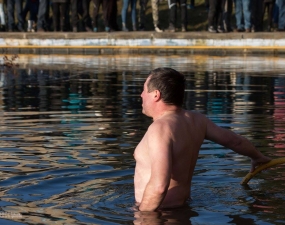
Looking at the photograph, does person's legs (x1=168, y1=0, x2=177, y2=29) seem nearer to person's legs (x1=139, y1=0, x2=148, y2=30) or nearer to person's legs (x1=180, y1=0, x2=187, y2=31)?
person's legs (x1=180, y1=0, x2=187, y2=31)

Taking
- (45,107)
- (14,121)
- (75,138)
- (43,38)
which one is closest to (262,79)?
(45,107)

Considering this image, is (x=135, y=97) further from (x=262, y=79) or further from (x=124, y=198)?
(x=124, y=198)

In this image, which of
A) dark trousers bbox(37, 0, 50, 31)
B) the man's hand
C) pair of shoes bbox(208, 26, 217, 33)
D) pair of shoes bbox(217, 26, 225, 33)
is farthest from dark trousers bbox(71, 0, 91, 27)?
the man's hand

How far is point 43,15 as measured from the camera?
27.6 meters

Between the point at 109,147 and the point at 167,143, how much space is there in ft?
11.6

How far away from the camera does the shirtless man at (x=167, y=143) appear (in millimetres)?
5688

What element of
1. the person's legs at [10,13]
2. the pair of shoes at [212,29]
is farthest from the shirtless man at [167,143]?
the person's legs at [10,13]

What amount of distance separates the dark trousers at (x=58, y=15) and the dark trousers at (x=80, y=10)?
1.07ft

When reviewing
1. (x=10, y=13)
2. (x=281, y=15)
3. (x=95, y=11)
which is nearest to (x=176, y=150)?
(x=281, y=15)

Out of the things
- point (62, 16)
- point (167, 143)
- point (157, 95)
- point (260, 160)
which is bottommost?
point (260, 160)

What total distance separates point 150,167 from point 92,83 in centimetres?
1148

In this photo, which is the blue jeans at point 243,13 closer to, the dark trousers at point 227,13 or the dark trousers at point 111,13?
the dark trousers at point 227,13

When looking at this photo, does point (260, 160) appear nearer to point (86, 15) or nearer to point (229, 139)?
point (229, 139)

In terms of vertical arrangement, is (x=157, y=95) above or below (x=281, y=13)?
below
